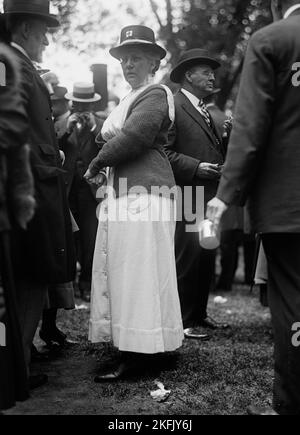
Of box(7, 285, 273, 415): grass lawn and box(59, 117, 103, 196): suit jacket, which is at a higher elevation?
box(59, 117, 103, 196): suit jacket

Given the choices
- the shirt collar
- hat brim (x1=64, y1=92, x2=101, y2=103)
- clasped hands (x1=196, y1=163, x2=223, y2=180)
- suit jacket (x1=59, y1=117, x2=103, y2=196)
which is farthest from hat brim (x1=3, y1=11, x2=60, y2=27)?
hat brim (x1=64, y1=92, x2=101, y2=103)

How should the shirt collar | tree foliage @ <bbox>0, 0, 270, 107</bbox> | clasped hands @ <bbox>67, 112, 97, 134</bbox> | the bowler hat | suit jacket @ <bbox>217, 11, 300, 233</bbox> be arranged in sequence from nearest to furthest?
suit jacket @ <bbox>217, 11, 300, 233</bbox>
clasped hands @ <bbox>67, 112, 97, 134</bbox>
the shirt collar
the bowler hat
tree foliage @ <bbox>0, 0, 270, 107</bbox>

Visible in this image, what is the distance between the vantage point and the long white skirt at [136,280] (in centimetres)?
401

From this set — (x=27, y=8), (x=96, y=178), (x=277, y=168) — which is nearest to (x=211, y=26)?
(x=96, y=178)

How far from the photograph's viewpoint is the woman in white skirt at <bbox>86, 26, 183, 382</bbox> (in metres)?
4.02

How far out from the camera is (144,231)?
4.07 meters

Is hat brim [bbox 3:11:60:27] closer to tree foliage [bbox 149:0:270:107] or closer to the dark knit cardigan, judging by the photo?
the dark knit cardigan

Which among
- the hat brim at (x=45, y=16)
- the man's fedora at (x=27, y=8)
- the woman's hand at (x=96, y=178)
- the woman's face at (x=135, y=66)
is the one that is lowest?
the woman's hand at (x=96, y=178)

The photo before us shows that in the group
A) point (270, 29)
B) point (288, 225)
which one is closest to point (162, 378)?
point (288, 225)

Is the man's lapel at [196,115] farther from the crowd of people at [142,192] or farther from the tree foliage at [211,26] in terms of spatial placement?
the tree foliage at [211,26]

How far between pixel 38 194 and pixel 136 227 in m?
0.90

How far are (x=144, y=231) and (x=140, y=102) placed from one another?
0.89 meters

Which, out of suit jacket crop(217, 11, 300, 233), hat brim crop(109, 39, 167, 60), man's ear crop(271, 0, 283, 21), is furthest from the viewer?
hat brim crop(109, 39, 167, 60)

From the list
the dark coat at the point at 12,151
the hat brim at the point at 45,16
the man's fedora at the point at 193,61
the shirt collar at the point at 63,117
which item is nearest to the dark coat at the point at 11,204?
the dark coat at the point at 12,151
